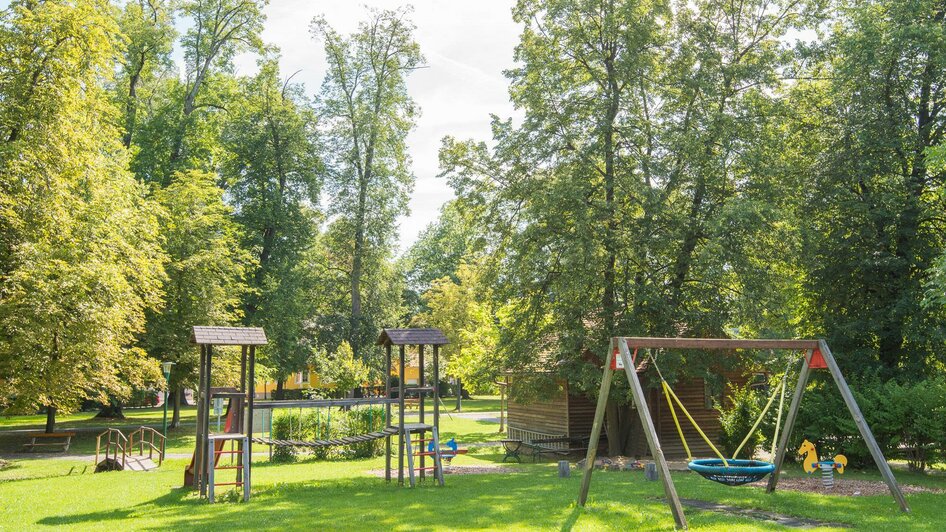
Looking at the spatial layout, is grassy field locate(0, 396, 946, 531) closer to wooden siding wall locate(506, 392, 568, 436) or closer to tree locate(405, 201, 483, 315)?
wooden siding wall locate(506, 392, 568, 436)

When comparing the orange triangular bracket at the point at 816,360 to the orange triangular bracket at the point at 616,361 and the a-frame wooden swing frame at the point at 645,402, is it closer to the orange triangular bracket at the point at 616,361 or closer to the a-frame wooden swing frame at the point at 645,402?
the a-frame wooden swing frame at the point at 645,402

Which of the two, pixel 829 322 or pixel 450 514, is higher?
pixel 829 322

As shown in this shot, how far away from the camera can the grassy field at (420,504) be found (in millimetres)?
10211

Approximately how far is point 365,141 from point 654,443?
31.4 m

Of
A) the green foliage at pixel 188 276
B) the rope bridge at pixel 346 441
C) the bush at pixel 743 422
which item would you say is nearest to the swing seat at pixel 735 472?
the rope bridge at pixel 346 441

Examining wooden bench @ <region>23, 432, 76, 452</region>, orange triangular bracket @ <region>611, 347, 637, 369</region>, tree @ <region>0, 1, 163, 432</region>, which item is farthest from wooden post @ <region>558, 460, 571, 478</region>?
wooden bench @ <region>23, 432, 76, 452</region>

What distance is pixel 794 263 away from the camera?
66.0 ft

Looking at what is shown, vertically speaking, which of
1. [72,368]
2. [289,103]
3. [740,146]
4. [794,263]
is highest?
[289,103]

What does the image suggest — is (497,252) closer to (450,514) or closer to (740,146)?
(740,146)

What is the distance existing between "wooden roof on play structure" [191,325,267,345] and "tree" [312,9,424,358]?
25764 millimetres

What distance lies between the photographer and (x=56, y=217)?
62.6 ft

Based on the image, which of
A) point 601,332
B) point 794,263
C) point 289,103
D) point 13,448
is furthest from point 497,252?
point 289,103

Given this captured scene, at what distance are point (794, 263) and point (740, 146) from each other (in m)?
3.55

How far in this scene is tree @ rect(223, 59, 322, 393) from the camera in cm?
3747
